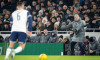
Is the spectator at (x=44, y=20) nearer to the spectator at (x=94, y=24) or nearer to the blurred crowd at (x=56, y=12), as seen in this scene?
the blurred crowd at (x=56, y=12)

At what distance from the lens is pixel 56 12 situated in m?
17.8

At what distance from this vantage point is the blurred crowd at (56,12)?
16798mm

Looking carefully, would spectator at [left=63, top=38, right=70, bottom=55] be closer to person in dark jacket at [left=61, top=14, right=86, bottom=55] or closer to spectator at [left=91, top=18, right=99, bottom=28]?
person in dark jacket at [left=61, top=14, right=86, bottom=55]

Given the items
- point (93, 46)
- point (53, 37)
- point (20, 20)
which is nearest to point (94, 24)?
point (93, 46)

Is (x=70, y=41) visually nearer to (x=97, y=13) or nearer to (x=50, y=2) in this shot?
(x=97, y=13)

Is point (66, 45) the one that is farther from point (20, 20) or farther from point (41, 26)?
point (20, 20)

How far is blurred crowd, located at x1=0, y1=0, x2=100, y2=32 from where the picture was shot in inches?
661

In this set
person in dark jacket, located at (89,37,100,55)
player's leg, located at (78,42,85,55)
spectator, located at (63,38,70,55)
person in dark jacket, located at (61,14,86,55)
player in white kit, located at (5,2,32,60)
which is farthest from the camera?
spectator, located at (63,38,70,55)

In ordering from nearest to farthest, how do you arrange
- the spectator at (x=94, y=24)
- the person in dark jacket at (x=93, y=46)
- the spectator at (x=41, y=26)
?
1. the person in dark jacket at (x=93, y=46)
2. the spectator at (x=94, y=24)
3. the spectator at (x=41, y=26)

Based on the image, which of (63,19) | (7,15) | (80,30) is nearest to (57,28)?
(63,19)

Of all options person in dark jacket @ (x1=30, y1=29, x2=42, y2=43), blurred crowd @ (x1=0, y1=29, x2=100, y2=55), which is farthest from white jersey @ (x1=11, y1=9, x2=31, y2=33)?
person in dark jacket @ (x1=30, y1=29, x2=42, y2=43)

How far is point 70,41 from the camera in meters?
15.3

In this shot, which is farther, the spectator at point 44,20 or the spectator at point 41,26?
the spectator at point 44,20

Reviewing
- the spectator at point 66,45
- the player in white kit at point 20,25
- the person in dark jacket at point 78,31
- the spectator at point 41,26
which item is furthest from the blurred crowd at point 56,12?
the player in white kit at point 20,25
